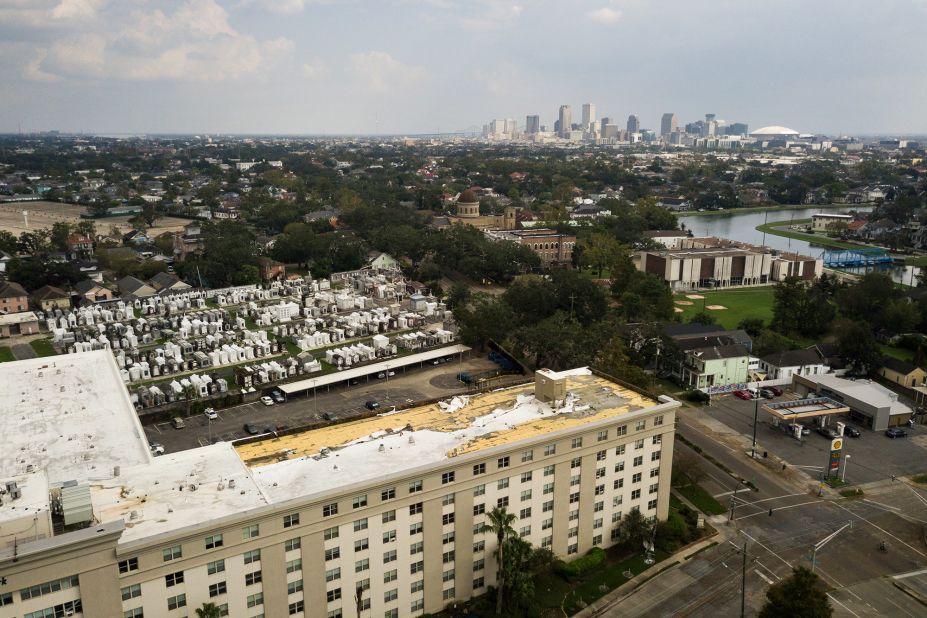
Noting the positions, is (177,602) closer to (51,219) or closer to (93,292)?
(93,292)

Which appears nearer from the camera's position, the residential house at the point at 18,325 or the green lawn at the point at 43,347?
the green lawn at the point at 43,347

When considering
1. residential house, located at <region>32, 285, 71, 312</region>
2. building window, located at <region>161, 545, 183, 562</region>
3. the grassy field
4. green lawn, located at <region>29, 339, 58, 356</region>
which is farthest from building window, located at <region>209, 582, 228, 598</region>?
residential house, located at <region>32, 285, 71, 312</region>

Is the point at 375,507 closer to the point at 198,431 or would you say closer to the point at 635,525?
the point at 635,525

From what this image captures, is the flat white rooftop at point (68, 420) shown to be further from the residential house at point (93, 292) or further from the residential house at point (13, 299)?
the residential house at point (93, 292)

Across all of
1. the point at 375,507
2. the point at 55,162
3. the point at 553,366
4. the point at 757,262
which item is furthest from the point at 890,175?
the point at 55,162

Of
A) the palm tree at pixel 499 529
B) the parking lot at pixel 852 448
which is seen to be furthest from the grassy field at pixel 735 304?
the palm tree at pixel 499 529

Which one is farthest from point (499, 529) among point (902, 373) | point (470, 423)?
point (902, 373)
